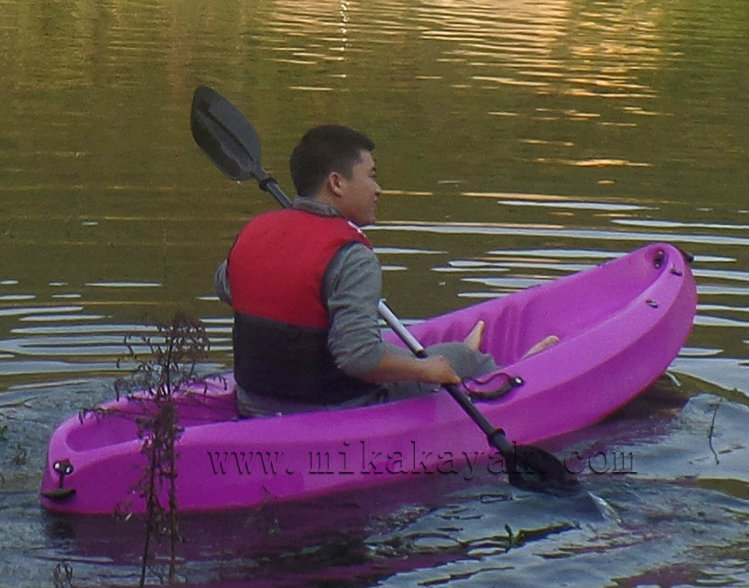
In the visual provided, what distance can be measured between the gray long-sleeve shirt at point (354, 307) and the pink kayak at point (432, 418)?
0.32m

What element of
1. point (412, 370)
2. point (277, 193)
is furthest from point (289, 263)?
point (277, 193)

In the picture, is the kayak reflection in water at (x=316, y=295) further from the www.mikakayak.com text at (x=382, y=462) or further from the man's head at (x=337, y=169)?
the www.mikakayak.com text at (x=382, y=462)

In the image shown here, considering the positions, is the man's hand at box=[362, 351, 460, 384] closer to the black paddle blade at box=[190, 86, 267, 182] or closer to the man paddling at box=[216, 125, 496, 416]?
the man paddling at box=[216, 125, 496, 416]

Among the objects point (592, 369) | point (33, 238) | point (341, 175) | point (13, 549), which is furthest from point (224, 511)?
point (33, 238)

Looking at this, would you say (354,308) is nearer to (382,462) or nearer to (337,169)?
(337,169)

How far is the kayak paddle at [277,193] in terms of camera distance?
5.73 m

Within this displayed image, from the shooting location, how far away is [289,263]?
211 inches

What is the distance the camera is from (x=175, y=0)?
2591 centimetres

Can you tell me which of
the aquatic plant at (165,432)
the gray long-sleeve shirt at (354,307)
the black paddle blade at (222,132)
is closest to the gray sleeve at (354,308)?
the gray long-sleeve shirt at (354,307)

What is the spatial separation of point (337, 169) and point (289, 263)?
40cm

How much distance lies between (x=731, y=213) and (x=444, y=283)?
9.81ft

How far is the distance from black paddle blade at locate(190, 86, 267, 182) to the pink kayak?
111 cm

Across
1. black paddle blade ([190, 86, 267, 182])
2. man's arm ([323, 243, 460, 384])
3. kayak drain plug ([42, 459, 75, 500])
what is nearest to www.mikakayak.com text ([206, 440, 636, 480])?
man's arm ([323, 243, 460, 384])

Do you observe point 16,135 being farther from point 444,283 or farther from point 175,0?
point 175,0
